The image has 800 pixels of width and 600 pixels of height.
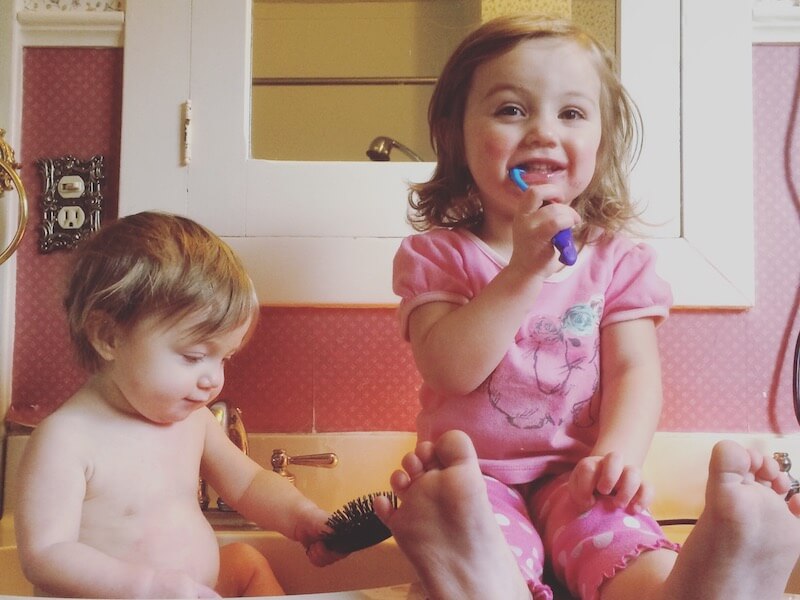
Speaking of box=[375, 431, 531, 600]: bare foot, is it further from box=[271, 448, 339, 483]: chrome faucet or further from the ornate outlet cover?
the ornate outlet cover

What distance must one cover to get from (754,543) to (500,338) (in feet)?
0.99

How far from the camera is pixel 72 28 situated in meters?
1.10

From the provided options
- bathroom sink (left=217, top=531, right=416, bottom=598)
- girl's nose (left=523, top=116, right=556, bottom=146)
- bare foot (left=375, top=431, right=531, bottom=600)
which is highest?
girl's nose (left=523, top=116, right=556, bottom=146)

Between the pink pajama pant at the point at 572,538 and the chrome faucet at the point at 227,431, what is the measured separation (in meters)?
0.33

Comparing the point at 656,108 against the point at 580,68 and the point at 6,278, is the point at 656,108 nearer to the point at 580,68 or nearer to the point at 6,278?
the point at 580,68

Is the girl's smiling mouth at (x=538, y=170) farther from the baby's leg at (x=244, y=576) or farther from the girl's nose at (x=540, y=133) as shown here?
the baby's leg at (x=244, y=576)

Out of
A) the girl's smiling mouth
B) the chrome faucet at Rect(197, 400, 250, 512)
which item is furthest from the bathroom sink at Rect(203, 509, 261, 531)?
the girl's smiling mouth

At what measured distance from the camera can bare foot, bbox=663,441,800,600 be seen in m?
0.50

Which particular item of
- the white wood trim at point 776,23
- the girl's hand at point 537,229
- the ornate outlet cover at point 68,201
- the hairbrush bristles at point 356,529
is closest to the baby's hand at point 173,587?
the hairbrush bristles at point 356,529

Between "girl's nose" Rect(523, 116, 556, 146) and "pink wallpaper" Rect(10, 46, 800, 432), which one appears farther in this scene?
"pink wallpaper" Rect(10, 46, 800, 432)

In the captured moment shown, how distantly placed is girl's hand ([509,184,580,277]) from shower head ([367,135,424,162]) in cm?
36

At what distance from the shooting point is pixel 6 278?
108 cm

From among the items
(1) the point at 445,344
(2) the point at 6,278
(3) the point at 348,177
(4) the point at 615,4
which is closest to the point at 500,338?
(1) the point at 445,344

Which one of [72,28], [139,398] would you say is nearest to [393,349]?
[139,398]
